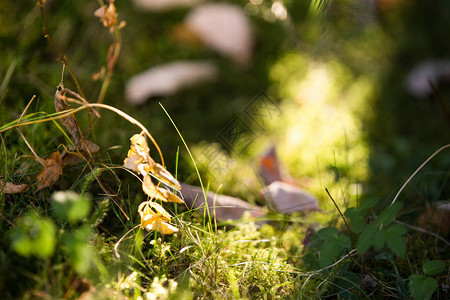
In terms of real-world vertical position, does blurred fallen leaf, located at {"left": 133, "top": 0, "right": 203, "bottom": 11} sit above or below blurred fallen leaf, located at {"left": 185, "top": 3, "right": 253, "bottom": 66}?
above

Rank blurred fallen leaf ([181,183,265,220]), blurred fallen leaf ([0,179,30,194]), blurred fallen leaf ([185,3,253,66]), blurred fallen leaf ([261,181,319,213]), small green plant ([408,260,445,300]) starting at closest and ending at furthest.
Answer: small green plant ([408,260,445,300]), blurred fallen leaf ([0,179,30,194]), blurred fallen leaf ([181,183,265,220]), blurred fallen leaf ([261,181,319,213]), blurred fallen leaf ([185,3,253,66])

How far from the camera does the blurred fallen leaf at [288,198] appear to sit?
4.56 ft

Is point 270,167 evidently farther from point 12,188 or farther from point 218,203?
point 12,188

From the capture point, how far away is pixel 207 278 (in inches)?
37.4

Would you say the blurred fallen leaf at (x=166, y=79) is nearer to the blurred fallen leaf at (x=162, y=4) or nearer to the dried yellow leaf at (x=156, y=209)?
the blurred fallen leaf at (x=162, y=4)

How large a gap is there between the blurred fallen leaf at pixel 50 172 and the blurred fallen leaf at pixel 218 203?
0.34 metres

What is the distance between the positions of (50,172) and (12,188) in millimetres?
91

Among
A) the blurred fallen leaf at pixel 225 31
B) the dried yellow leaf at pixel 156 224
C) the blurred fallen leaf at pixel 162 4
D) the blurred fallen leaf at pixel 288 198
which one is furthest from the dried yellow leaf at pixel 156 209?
the blurred fallen leaf at pixel 162 4

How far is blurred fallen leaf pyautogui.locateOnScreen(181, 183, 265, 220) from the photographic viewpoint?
1.16 meters

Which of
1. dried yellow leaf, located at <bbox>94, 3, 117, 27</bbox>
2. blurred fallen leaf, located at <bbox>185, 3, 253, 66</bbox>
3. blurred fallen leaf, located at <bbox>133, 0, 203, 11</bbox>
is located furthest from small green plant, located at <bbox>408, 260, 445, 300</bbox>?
blurred fallen leaf, located at <bbox>133, 0, 203, 11</bbox>

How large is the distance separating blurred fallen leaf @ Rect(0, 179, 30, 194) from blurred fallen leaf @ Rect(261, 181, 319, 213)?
2.41ft

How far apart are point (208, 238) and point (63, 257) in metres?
0.35

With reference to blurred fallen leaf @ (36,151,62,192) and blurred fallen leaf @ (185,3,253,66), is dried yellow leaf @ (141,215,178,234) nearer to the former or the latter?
blurred fallen leaf @ (36,151,62,192)

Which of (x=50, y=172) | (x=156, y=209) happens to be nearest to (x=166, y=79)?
(x=50, y=172)
